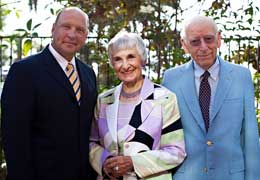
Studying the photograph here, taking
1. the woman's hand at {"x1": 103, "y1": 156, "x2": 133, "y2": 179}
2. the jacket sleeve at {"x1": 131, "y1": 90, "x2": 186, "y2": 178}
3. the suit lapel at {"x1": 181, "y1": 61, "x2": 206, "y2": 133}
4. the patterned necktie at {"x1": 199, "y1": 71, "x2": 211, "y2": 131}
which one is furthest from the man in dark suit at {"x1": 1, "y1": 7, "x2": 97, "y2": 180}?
the patterned necktie at {"x1": 199, "y1": 71, "x2": 211, "y2": 131}

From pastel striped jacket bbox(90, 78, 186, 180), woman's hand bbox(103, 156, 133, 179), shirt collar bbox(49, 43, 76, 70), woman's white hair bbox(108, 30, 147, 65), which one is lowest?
woman's hand bbox(103, 156, 133, 179)

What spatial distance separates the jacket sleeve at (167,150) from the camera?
322 cm

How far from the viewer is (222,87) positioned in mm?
3352

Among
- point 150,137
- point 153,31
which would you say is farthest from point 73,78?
point 153,31

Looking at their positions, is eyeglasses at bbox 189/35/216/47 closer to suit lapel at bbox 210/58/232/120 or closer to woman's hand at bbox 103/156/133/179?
suit lapel at bbox 210/58/232/120

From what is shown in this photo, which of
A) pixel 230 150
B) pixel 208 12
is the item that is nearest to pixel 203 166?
pixel 230 150

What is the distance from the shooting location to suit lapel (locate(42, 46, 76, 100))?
11.1 feet

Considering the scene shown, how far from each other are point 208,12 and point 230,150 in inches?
130

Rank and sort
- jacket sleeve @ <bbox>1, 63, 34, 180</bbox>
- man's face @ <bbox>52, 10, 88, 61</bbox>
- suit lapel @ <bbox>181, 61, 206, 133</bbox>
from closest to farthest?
jacket sleeve @ <bbox>1, 63, 34, 180</bbox> → suit lapel @ <bbox>181, 61, 206, 133</bbox> → man's face @ <bbox>52, 10, 88, 61</bbox>

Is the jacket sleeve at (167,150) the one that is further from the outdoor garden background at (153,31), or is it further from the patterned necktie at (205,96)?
the outdoor garden background at (153,31)

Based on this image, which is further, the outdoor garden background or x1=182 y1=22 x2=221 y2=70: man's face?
the outdoor garden background

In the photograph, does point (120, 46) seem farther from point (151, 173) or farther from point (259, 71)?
point (259, 71)

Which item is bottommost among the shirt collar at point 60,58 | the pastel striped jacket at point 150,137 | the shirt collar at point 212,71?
the pastel striped jacket at point 150,137

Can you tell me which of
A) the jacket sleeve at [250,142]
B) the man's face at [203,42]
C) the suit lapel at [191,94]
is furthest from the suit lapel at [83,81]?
the jacket sleeve at [250,142]
